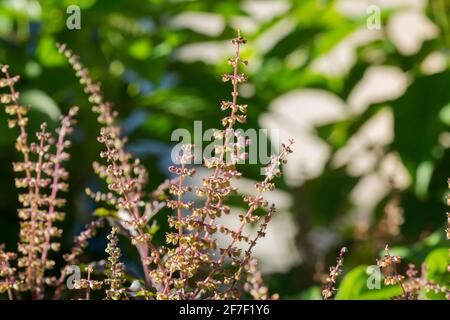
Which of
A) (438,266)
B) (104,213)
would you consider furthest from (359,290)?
(104,213)

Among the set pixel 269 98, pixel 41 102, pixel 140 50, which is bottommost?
pixel 41 102

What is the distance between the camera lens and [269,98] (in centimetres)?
280

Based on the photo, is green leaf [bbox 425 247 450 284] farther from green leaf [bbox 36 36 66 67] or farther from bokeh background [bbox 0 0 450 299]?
green leaf [bbox 36 36 66 67]

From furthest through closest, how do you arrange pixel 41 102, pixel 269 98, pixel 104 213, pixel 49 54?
pixel 269 98
pixel 49 54
pixel 41 102
pixel 104 213

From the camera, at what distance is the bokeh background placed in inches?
94.5

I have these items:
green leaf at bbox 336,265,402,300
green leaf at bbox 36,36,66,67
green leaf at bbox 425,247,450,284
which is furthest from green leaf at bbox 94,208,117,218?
green leaf at bbox 36,36,66,67

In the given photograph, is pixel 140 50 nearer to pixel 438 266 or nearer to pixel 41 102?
pixel 41 102

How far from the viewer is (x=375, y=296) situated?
1.60m

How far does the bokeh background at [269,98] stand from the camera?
2.40 metres

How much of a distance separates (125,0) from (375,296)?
1.34 meters

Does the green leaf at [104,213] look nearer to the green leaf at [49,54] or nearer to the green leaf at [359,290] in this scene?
the green leaf at [359,290]

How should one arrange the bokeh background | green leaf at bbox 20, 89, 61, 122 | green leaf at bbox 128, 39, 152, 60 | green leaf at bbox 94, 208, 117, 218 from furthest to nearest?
green leaf at bbox 128, 39, 152, 60
the bokeh background
green leaf at bbox 20, 89, 61, 122
green leaf at bbox 94, 208, 117, 218

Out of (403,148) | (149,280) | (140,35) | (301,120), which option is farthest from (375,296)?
(301,120)

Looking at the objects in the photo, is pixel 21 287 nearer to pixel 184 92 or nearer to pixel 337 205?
pixel 184 92
